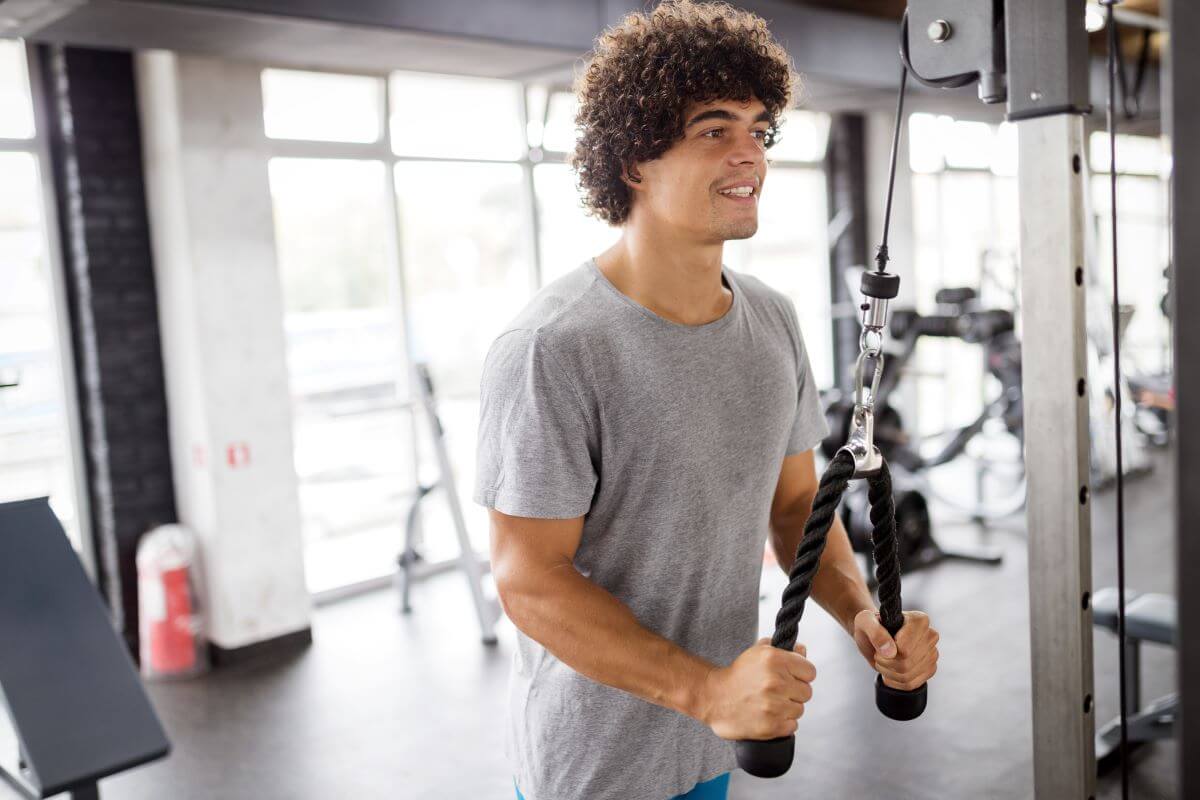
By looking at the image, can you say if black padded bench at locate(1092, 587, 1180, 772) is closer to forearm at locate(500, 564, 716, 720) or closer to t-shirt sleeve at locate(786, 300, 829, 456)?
t-shirt sleeve at locate(786, 300, 829, 456)

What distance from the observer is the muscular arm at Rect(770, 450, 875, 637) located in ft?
4.77

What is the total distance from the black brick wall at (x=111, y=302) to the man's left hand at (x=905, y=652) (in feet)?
13.5

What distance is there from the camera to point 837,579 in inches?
57.4

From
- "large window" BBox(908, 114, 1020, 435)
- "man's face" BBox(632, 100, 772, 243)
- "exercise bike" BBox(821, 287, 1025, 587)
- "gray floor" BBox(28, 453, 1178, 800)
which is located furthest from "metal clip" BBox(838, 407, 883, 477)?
"large window" BBox(908, 114, 1020, 435)

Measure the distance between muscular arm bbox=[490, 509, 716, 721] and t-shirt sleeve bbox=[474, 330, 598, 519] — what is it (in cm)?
3

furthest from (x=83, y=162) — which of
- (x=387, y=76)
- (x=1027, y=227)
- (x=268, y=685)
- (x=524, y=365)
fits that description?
(x=1027, y=227)

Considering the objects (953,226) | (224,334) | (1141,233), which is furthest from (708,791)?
(1141,233)

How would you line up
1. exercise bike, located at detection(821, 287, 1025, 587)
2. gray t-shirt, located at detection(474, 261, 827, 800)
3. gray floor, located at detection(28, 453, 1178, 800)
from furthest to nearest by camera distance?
exercise bike, located at detection(821, 287, 1025, 587)
gray floor, located at detection(28, 453, 1178, 800)
gray t-shirt, located at detection(474, 261, 827, 800)

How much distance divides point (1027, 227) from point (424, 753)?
3056mm

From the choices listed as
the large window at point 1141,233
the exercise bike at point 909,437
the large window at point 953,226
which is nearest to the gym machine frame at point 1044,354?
the exercise bike at point 909,437

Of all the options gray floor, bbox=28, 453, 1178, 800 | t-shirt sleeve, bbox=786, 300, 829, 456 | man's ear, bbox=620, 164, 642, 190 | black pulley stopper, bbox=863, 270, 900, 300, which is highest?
man's ear, bbox=620, 164, 642, 190

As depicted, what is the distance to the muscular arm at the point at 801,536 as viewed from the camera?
4.77ft

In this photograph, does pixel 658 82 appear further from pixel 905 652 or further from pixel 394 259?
pixel 394 259

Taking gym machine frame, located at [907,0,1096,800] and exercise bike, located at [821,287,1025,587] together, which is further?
exercise bike, located at [821,287,1025,587]
